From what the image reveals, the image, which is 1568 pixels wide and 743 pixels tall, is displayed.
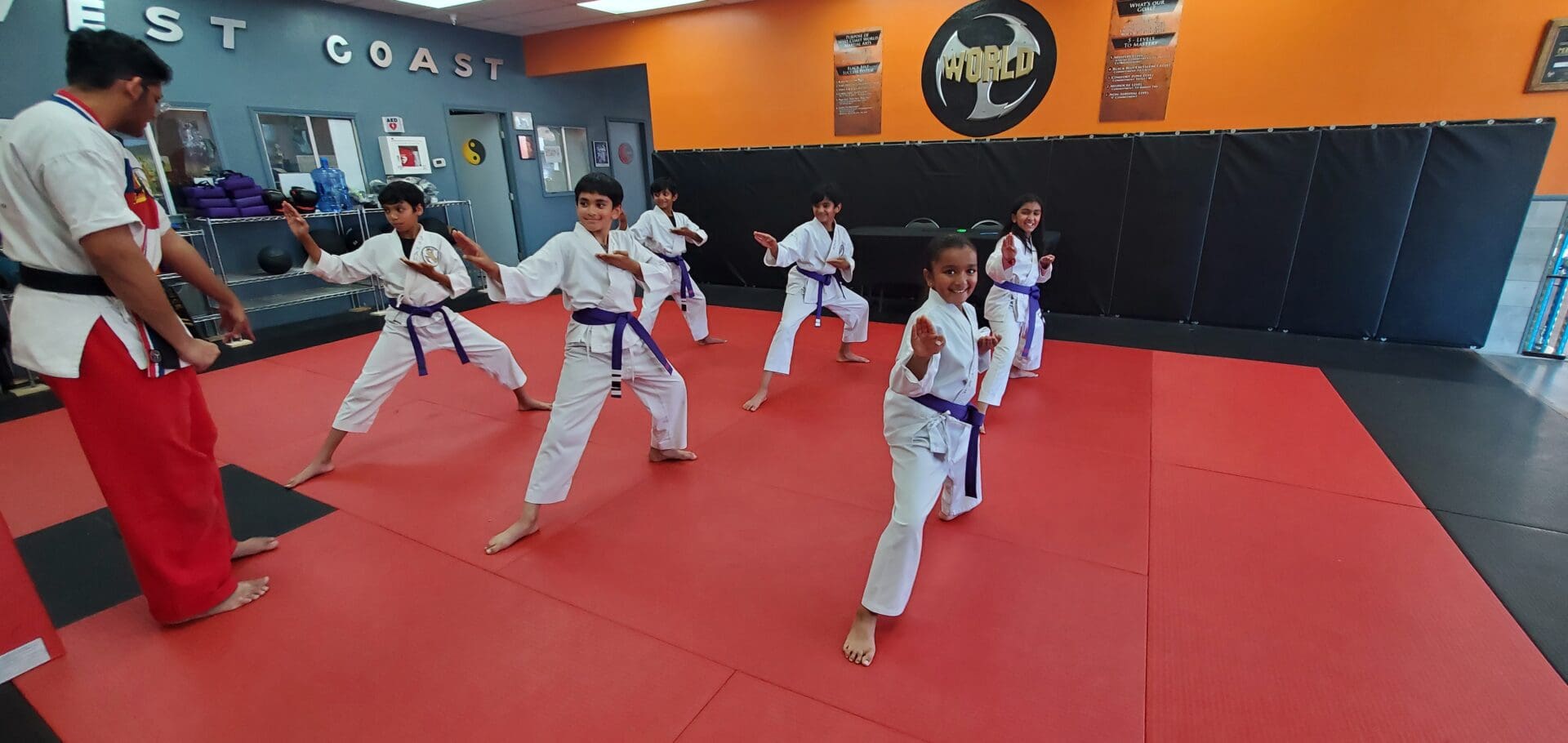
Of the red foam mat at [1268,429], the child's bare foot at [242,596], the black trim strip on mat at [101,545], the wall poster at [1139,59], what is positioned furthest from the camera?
the wall poster at [1139,59]

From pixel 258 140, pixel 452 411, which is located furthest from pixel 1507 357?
pixel 258 140

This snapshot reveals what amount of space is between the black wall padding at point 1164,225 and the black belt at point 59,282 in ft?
22.0

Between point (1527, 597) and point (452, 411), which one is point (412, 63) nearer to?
point (452, 411)

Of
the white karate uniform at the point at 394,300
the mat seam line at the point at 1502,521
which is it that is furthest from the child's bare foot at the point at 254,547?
the mat seam line at the point at 1502,521

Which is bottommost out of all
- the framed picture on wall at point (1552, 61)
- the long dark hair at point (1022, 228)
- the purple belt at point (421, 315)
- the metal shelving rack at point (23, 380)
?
the metal shelving rack at point (23, 380)

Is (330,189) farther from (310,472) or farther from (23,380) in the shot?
(310,472)

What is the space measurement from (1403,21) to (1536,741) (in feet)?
18.3

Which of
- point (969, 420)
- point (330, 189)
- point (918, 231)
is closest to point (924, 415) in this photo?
point (969, 420)

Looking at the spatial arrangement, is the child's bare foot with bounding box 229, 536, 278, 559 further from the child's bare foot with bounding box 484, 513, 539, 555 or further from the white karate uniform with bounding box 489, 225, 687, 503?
the white karate uniform with bounding box 489, 225, 687, 503

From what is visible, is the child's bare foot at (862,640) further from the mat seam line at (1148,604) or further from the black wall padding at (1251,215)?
the black wall padding at (1251,215)

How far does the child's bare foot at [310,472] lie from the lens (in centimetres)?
315

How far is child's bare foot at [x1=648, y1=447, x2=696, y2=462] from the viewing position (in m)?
3.29

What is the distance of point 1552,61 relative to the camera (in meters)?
4.64

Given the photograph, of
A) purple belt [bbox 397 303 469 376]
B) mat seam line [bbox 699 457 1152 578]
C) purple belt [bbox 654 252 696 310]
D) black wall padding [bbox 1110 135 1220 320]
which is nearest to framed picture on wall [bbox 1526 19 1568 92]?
black wall padding [bbox 1110 135 1220 320]
